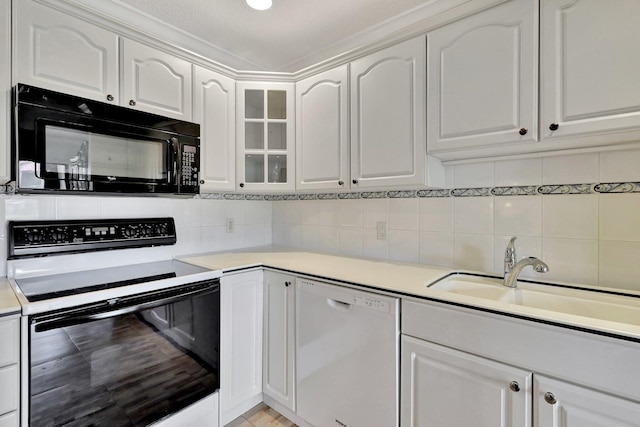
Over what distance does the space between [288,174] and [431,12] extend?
50.8 inches

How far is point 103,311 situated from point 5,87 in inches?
38.7

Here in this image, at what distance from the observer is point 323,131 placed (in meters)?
1.98

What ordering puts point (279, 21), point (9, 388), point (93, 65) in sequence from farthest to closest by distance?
1. point (279, 21)
2. point (93, 65)
3. point (9, 388)

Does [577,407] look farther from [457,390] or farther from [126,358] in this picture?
[126,358]

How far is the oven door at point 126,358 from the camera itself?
44.5 inches

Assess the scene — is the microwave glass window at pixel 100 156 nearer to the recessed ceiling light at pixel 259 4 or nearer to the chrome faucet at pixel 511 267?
the recessed ceiling light at pixel 259 4

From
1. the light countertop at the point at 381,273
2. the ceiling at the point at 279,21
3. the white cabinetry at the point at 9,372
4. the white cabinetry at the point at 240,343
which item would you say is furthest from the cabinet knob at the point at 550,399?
the ceiling at the point at 279,21

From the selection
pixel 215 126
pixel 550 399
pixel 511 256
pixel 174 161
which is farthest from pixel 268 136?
pixel 550 399

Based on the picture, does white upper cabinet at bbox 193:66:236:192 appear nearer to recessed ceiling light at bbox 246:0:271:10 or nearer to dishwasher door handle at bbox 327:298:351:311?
recessed ceiling light at bbox 246:0:271:10

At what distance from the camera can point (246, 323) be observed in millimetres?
1786

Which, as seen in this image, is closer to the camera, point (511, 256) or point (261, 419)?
point (511, 256)

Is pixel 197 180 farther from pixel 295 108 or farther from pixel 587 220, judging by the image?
pixel 587 220

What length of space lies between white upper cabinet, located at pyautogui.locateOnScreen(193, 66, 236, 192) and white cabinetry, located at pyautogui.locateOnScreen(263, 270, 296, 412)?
696 mm

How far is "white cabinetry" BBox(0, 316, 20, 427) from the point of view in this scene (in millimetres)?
1039
